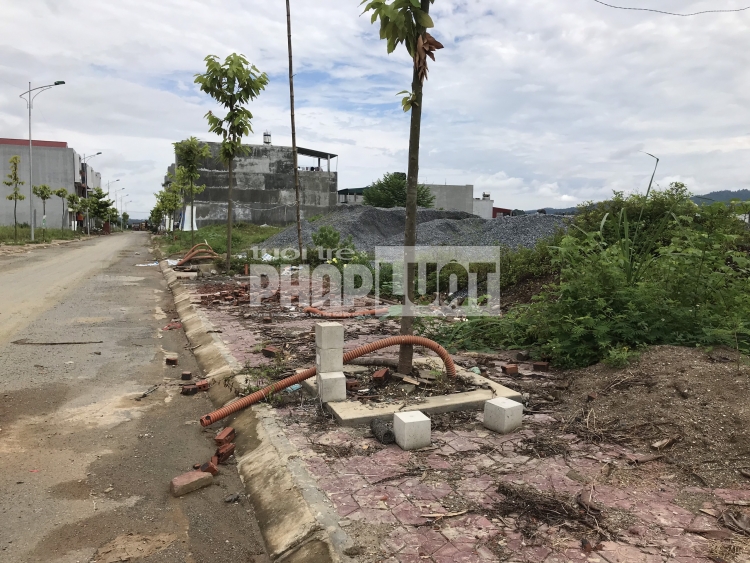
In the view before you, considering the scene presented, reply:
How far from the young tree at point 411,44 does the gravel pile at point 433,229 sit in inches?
347

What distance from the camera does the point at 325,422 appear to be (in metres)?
4.30

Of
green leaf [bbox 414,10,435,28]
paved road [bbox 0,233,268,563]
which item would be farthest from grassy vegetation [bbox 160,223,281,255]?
green leaf [bbox 414,10,435,28]

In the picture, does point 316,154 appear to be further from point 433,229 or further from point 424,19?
point 424,19

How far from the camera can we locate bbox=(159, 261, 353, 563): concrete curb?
8.91 feet

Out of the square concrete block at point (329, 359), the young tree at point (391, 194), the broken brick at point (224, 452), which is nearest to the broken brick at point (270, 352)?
the square concrete block at point (329, 359)

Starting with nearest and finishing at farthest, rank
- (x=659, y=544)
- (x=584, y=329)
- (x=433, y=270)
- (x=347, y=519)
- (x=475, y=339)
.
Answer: (x=659, y=544) < (x=347, y=519) < (x=584, y=329) < (x=475, y=339) < (x=433, y=270)

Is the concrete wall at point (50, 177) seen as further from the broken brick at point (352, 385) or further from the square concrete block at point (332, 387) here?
Answer: the square concrete block at point (332, 387)

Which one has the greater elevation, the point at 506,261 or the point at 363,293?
the point at 506,261

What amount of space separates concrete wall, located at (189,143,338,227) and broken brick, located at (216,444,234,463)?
143 ft

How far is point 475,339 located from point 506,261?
473 centimetres

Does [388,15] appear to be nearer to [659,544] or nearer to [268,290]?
[659,544]

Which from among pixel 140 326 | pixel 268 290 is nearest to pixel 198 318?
pixel 140 326

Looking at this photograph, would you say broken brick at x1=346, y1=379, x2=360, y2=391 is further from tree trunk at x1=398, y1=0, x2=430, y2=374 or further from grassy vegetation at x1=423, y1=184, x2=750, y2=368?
grassy vegetation at x1=423, y1=184, x2=750, y2=368

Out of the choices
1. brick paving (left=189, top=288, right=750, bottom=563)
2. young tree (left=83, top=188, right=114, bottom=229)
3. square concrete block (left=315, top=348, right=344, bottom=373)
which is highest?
young tree (left=83, top=188, right=114, bottom=229)
